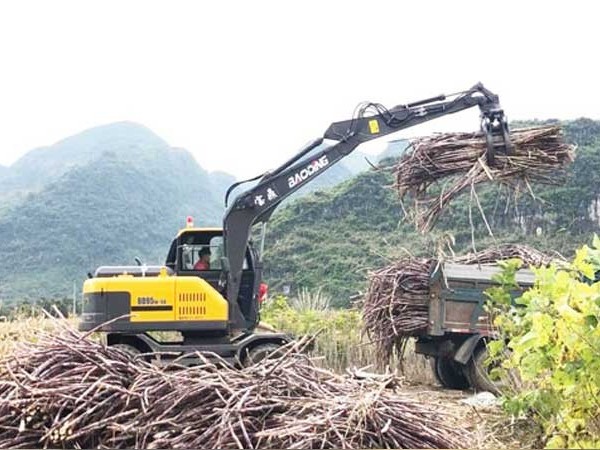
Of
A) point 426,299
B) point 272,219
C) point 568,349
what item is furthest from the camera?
point 272,219

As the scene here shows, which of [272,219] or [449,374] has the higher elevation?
[272,219]

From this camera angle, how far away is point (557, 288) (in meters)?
4.95

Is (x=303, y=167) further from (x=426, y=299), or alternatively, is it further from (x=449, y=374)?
(x=449, y=374)

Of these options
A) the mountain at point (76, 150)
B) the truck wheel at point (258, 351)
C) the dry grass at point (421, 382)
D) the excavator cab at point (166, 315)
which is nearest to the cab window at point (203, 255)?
the excavator cab at point (166, 315)

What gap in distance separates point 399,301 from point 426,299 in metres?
0.36

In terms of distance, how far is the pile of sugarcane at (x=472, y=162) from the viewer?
962cm

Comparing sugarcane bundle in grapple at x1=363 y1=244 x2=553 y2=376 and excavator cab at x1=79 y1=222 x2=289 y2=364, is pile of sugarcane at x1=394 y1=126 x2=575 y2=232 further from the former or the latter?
excavator cab at x1=79 y1=222 x2=289 y2=364

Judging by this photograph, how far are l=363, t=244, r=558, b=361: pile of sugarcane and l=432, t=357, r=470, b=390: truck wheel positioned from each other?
858 mm

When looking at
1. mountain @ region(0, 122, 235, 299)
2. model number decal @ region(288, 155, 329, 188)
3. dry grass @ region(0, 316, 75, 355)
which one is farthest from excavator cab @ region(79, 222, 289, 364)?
mountain @ region(0, 122, 235, 299)

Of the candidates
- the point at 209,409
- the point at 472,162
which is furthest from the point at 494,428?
the point at 472,162

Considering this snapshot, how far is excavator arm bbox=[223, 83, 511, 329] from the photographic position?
37.7 ft

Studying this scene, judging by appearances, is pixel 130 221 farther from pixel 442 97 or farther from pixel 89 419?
pixel 89 419

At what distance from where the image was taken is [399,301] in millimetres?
11609

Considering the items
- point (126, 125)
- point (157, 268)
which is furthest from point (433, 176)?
point (126, 125)
